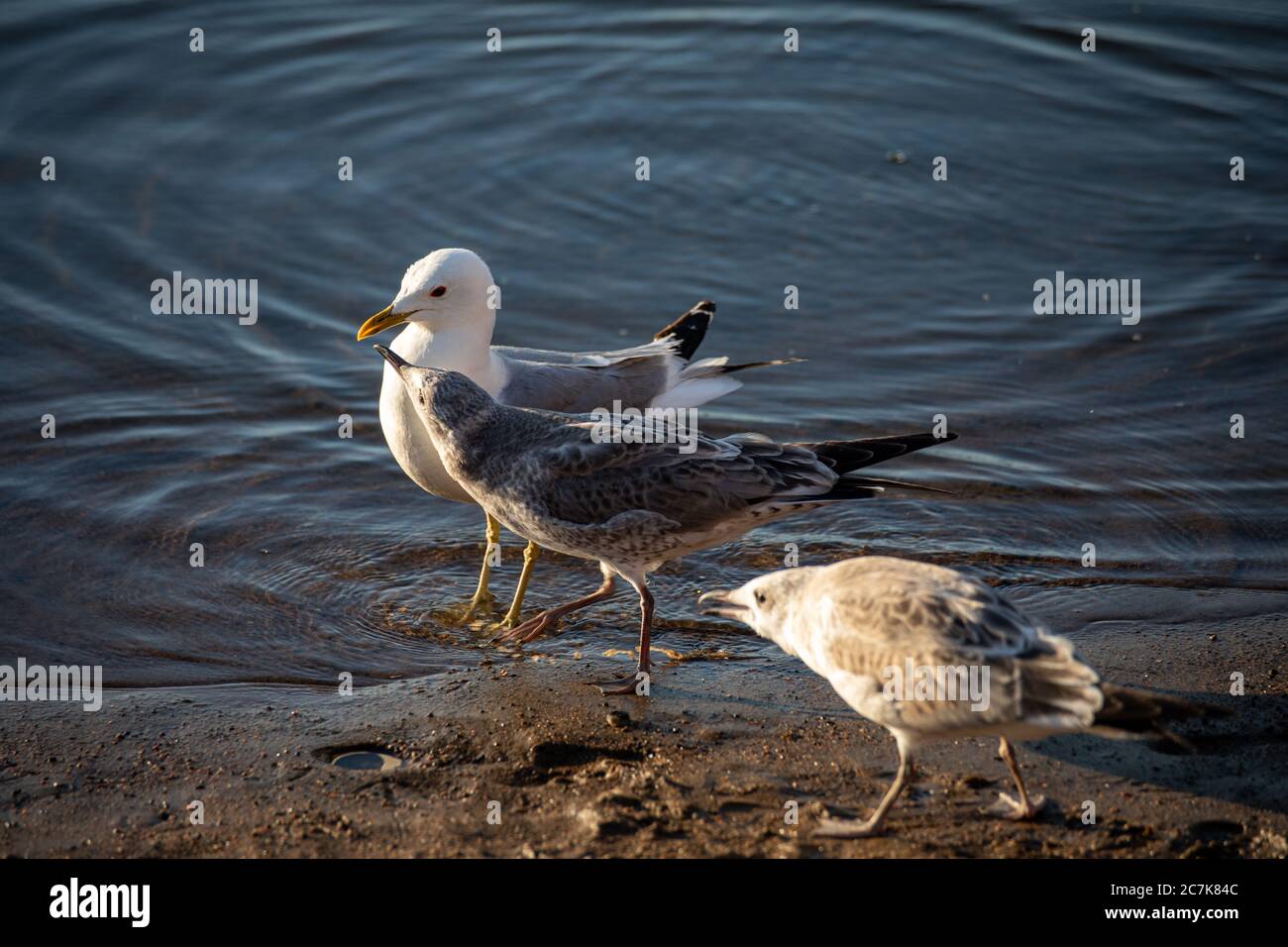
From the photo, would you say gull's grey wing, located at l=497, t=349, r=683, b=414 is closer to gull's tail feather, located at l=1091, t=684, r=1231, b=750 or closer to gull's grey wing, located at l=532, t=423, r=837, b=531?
gull's grey wing, located at l=532, t=423, r=837, b=531

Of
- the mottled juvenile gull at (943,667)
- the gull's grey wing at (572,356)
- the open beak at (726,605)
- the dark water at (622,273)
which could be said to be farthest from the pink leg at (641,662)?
the gull's grey wing at (572,356)

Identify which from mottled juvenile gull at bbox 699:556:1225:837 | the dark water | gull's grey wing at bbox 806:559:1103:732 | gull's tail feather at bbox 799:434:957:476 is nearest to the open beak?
mottled juvenile gull at bbox 699:556:1225:837

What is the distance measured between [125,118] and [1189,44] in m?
10.6

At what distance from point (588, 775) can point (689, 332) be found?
347 centimetres

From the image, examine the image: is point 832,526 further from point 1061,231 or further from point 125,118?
point 125,118

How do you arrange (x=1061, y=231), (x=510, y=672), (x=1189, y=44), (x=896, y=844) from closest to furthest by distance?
(x=896, y=844), (x=510, y=672), (x=1061, y=231), (x=1189, y=44)

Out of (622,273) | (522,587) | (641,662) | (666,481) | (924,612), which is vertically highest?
(622,273)

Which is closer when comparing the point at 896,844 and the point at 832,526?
the point at 896,844

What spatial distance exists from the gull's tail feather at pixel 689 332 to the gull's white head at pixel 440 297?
4.46 feet

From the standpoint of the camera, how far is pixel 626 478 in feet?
20.2

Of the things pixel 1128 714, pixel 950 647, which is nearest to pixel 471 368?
pixel 950 647

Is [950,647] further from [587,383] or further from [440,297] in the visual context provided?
[440,297]

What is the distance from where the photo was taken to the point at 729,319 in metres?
10.4

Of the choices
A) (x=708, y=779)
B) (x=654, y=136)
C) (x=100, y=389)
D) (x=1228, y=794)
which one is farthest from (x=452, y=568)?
(x=654, y=136)
